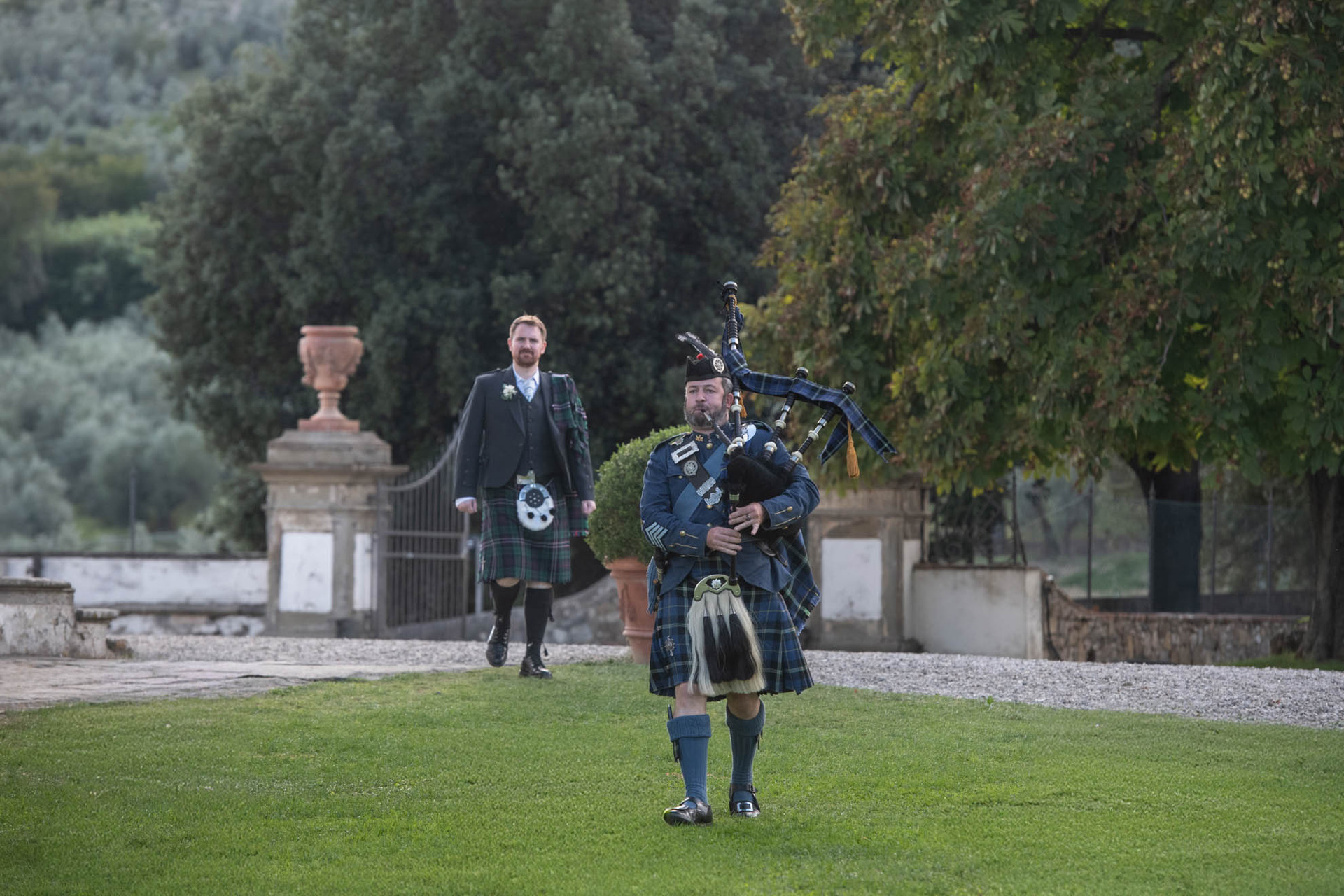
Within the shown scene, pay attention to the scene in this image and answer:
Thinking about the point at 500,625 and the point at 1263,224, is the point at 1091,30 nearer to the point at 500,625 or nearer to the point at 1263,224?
the point at 1263,224

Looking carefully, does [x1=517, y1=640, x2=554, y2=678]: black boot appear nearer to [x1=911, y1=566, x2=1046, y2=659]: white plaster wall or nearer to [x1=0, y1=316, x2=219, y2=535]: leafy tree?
[x1=911, y1=566, x2=1046, y2=659]: white plaster wall

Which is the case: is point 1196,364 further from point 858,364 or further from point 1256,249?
point 858,364

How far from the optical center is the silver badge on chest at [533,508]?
9375mm

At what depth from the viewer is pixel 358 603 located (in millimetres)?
16609

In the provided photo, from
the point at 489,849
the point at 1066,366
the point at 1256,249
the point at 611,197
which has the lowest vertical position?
the point at 489,849

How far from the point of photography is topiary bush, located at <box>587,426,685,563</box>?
1028cm

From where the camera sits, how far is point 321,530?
16.6m

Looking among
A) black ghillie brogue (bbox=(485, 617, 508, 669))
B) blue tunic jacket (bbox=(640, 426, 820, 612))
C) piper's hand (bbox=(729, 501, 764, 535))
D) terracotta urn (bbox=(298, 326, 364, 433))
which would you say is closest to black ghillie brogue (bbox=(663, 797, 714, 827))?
blue tunic jacket (bbox=(640, 426, 820, 612))

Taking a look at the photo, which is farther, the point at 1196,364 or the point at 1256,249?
the point at 1196,364

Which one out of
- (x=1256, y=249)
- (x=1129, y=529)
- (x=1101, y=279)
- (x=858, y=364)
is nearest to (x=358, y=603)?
(x=858, y=364)

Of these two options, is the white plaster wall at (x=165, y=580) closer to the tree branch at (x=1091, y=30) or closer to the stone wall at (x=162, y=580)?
the stone wall at (x=162, y=580)

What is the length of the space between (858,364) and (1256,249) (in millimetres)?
3967

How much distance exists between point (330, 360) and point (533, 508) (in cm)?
799

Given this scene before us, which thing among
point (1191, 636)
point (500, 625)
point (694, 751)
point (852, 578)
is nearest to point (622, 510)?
point (500, 625)
